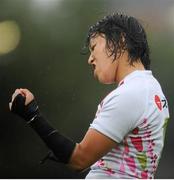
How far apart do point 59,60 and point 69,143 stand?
108cm

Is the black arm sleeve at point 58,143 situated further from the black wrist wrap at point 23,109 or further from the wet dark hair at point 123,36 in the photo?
the wet dark hair at point 123,36

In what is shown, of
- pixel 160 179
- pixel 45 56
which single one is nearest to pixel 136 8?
pixel 45 56

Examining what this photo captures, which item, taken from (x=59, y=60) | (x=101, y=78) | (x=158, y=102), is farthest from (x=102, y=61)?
(x=59, y=60)

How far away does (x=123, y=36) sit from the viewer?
42.5 inches

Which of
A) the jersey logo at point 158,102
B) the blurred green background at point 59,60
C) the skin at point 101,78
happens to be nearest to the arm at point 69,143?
the skin at point 101,78

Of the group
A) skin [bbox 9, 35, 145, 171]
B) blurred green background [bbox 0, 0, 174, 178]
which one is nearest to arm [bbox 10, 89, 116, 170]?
skin [bbox 9, 35, 145, 171]

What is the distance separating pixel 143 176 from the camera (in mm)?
1024

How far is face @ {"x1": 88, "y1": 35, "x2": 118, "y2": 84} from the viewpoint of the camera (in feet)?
3.53

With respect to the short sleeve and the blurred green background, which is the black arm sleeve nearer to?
the short sleeve

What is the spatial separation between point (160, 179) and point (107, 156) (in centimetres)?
112

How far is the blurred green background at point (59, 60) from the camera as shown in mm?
2014

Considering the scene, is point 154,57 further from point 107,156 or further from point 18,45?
point 107,156

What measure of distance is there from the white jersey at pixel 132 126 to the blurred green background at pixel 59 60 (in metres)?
0.97

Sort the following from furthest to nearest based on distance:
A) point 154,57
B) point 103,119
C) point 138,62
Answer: point 154,57 → point 138,62 → point 103,119
